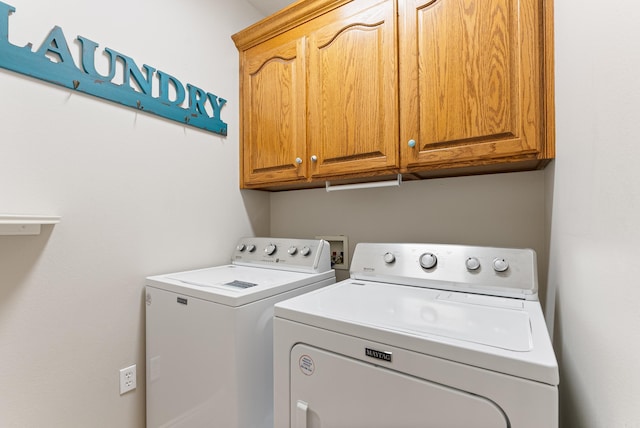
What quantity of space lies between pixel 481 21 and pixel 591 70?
0.69 meters

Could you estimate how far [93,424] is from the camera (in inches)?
49.8

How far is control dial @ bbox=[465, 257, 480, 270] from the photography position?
114cm

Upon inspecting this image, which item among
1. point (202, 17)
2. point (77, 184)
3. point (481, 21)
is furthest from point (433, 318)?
point (202, 17)

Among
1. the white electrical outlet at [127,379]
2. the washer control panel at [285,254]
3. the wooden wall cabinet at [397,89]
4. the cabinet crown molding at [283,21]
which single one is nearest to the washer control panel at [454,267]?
the washer control panel at [285,254]

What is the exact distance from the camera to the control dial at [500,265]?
3.58 ft

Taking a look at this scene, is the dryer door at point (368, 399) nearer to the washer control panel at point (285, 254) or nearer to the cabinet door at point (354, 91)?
the washer control panel at point (285, 254)

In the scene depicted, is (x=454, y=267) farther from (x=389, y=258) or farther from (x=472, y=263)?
(x=389, y=258)

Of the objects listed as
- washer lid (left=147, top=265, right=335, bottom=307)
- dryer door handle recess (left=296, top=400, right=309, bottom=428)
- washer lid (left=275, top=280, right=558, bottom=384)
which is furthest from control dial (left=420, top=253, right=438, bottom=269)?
dryer door handle recess (left=296, top=400, right=309, bottom=428)

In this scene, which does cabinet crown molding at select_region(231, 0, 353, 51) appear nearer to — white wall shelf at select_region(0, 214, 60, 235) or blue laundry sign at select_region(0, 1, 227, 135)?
blue laundry sign at select_region(0, 1, 227, 135)

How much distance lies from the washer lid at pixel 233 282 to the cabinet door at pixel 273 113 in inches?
21.7

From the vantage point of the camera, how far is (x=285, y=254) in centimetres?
167

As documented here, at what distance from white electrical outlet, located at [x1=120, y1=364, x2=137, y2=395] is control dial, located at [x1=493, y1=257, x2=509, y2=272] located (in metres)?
1.67

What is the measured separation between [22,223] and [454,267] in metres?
1.56

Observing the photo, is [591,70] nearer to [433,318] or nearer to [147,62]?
[433,318]
